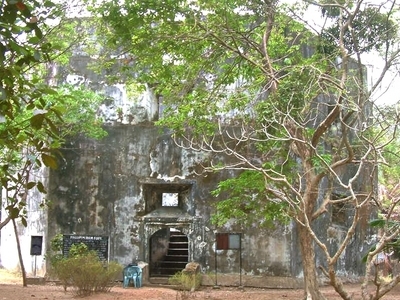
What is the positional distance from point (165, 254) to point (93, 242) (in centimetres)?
265

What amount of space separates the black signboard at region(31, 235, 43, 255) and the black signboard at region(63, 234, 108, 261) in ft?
2.29

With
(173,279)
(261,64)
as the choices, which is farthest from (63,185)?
(261,64)

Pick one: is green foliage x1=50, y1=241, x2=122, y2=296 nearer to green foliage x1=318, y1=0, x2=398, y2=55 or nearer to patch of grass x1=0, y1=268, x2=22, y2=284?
patch of grass x1=0, y1=268, x2=22, y2=284

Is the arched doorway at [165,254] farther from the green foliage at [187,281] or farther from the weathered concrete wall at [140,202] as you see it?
the green foliage at [187,281]

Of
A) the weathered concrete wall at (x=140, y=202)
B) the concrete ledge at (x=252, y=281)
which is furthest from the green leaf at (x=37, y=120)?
the weathered concrete wall at (x=140, y=202)

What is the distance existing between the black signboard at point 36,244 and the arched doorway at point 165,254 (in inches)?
127

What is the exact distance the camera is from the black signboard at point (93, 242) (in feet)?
47.8

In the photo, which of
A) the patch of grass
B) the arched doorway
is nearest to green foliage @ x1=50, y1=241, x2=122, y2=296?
the patch of grass

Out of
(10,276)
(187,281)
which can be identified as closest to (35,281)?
(10,276)

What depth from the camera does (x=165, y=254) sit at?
54.4ft

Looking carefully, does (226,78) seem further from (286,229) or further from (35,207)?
(35,207)

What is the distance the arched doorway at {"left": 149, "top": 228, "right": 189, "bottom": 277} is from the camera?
1609 cm

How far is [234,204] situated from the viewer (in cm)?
1055

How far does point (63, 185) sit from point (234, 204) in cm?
631
